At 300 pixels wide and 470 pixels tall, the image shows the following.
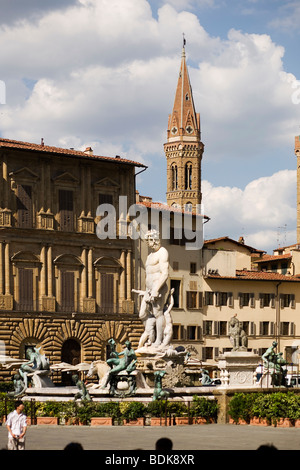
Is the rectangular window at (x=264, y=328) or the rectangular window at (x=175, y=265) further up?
the rectangular window at (x=175, y=265)

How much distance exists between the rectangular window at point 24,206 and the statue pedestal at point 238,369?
95.8 ft

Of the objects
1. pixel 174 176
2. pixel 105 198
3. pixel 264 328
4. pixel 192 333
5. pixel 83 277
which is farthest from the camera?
pixel 174 176

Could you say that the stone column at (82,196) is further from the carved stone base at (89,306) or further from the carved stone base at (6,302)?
the carved stone base at (6,302)

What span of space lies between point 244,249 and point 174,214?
396 inches

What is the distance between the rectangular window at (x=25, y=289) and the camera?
179 feet

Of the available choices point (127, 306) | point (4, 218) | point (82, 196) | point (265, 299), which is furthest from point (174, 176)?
point (4, 218)

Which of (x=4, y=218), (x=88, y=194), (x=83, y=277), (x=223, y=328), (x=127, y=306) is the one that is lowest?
(x=223, y=328)

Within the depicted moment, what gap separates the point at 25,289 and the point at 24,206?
4733mm

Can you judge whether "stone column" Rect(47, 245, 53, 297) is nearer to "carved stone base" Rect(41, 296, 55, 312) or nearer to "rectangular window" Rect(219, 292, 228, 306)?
"carved stone base" Rect(41, 296, 55, 312)

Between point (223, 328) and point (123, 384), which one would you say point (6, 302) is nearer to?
point (223, 328)

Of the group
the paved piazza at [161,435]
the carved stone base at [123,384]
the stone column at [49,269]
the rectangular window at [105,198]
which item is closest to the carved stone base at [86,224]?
the rectangular window at [105,198]

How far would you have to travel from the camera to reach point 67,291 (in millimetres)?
56500

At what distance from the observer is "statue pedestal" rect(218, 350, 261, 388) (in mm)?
27406

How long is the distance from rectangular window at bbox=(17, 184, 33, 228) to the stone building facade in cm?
6
